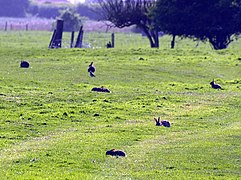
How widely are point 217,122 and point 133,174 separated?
8.41 metres

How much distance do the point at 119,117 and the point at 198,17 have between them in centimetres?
3056

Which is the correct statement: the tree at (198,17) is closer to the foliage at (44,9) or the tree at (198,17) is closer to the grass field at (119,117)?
the grass field at (119,117)

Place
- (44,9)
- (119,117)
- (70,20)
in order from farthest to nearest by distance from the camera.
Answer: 1. (44,9)
2. (70,20)
3. (119,117)

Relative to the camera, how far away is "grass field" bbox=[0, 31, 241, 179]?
15.3 meters

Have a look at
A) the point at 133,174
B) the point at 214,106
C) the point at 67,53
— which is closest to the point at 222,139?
the point at 133,174

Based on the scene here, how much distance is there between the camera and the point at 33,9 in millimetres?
161500

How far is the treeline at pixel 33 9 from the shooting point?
151m

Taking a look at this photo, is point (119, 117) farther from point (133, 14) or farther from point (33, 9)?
point (33, 9)

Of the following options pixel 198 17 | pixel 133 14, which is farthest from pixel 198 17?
pixel 133 14

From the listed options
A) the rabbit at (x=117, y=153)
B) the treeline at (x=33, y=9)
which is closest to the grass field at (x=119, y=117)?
the rabbit at (x=117, y=153)

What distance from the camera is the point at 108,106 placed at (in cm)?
2455

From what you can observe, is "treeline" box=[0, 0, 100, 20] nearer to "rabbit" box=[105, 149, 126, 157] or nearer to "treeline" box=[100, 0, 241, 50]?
"treeline" box=[100, 0, 241, 50]

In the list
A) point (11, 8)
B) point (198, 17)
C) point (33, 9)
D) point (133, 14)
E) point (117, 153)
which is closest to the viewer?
point (117, 153)

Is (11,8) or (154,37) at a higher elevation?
(154,37)
